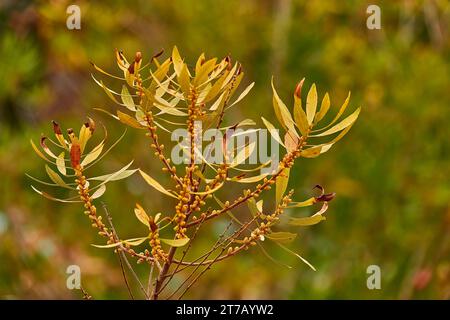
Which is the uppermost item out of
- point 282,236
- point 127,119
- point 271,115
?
point 271,115

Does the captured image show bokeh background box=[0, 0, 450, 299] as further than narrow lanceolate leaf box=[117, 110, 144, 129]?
Yes

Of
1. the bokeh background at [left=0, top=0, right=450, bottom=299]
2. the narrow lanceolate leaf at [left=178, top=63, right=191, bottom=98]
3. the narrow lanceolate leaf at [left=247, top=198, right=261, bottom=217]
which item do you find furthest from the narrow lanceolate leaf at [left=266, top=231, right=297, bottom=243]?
the bokeh background at [left=0, top=0, right=450, bottom=299]

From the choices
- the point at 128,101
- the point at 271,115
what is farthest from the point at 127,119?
the point at 271,115

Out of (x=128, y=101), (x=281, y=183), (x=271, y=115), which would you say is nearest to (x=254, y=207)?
(x=281, y=183)

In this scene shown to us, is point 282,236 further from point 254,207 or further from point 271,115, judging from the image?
point 271,115

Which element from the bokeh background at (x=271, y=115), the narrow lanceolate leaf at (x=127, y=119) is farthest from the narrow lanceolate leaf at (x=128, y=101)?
the bokeh background at (x=271, y=115)

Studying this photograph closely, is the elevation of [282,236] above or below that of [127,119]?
below

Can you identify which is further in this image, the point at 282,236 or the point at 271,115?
the point at 271,115

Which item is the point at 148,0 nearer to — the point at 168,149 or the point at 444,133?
the point at 168,149

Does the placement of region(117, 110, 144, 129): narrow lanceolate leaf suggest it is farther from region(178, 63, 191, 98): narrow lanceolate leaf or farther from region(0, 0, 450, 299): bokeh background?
region(0, 0, 450, 299): bokeh background
